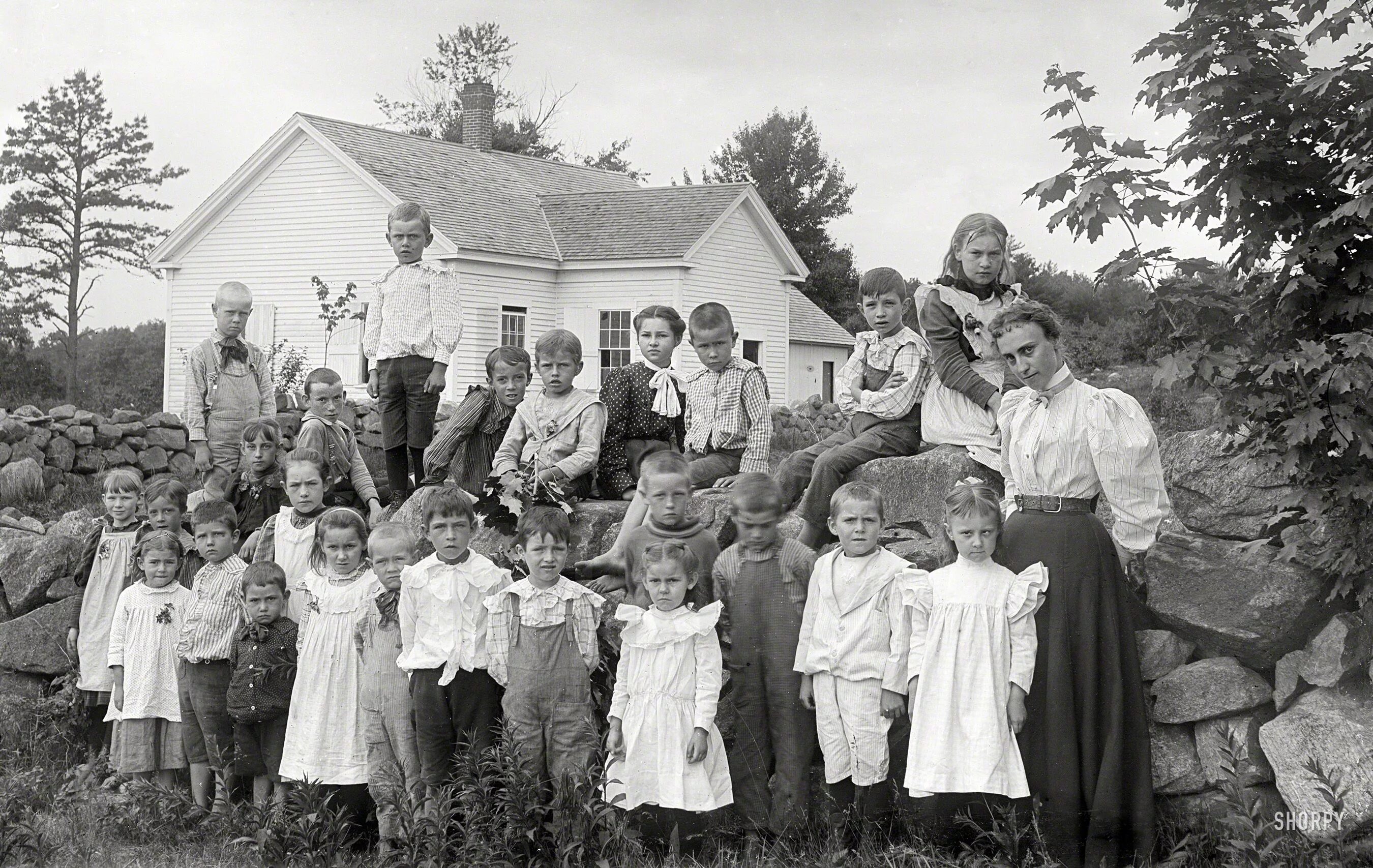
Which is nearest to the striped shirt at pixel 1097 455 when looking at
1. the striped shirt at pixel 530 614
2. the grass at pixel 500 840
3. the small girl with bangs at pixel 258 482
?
the grass at pixel 500 840

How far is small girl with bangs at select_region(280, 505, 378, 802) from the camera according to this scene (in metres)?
5.20

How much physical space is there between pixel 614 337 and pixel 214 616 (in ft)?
56.5


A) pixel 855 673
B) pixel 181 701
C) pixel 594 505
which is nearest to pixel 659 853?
pixel 855 673

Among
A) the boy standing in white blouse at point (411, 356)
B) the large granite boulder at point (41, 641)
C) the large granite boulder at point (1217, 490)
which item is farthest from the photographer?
the boy standing in white blouse at point (411, 356)

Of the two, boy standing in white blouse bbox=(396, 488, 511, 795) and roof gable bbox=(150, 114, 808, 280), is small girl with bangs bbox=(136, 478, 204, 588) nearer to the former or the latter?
boy standing in white blouse bbox=(396, 488, 511, 795)

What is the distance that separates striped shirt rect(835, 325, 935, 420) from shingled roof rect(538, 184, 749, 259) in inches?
643

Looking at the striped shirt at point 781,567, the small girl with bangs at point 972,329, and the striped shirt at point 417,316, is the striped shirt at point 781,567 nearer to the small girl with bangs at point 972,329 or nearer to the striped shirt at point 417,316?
the small girl with bangs at point 972,329

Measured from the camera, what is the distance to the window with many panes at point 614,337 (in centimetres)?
2239

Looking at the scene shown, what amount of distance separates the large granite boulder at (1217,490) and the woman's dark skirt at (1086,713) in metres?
0.75

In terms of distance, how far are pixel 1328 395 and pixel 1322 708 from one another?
1.05 meters

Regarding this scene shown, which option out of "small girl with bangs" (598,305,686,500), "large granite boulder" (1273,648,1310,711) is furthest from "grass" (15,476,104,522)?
"large granite boulder" (1273,648,1310,711)

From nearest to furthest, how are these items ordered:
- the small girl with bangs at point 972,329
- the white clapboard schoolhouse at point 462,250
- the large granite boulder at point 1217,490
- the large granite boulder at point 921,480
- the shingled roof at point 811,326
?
1. the large granite boulder at point 1217,490
2. the small girl with bangs at point 972,329
3. the large granite boulder at point 921,480
4. the white clapboard schoolhouse at point 462,250
5. the shingled roof at point 811,326

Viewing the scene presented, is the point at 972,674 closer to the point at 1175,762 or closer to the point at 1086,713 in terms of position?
the point at 1086,713

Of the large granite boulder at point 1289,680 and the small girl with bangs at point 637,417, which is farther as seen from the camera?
the small girl with bangs at point 637,417
